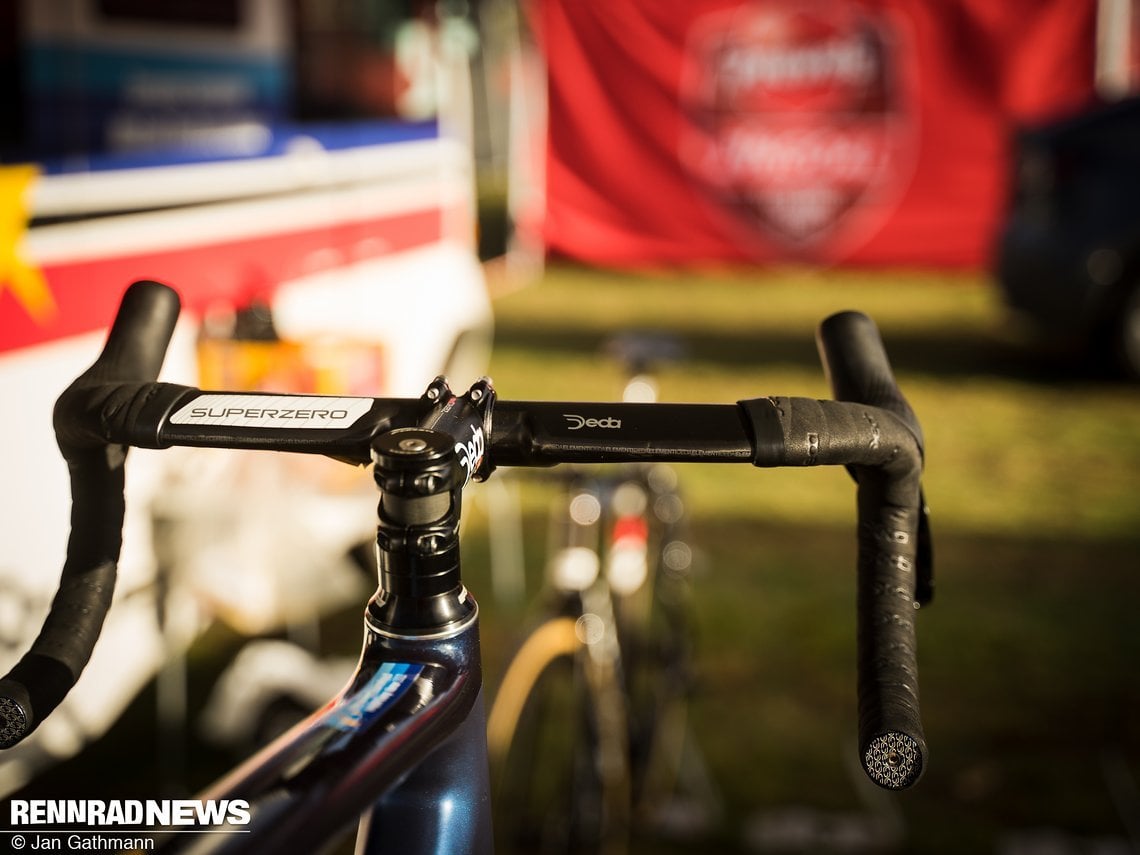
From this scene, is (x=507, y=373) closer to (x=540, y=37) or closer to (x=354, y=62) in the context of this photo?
(x=354, y=62)

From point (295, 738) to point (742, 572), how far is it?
388 centimetres

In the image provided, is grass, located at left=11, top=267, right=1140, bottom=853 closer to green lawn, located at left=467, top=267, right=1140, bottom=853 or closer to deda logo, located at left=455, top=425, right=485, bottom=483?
green lawn, located at left=467, top=267, right=1140, bottom=853

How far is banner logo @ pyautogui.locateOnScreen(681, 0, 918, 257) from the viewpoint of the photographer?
11258 mm

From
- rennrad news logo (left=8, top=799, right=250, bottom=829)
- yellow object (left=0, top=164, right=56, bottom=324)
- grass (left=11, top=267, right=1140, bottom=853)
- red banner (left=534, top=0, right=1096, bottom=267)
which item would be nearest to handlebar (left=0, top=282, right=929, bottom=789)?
rennrad news logo (left=8, top=799, right=250, bottom=829)

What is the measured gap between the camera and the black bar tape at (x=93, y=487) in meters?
0.91

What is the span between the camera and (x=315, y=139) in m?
3.65

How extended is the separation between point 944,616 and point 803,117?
8.37 metres

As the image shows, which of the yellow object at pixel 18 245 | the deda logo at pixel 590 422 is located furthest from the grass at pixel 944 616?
the deda logo at pixel 590 422

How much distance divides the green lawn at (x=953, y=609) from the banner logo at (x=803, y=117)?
361cm

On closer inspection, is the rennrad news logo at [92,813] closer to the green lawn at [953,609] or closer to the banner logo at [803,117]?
the green lawn at [953,609]

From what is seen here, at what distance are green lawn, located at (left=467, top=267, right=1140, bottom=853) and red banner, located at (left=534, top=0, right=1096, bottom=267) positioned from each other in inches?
142

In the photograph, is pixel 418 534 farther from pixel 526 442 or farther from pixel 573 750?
pixel 573 750

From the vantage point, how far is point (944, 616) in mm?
4109

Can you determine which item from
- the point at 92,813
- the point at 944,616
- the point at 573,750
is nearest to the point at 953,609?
the point at 944,616
